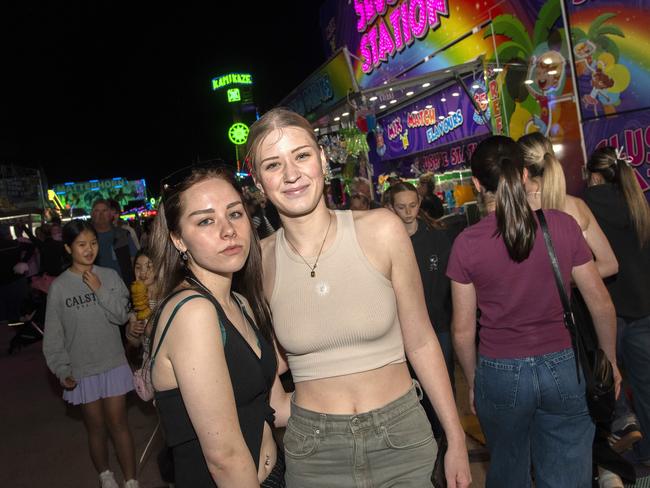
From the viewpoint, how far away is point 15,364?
1033 centimetres

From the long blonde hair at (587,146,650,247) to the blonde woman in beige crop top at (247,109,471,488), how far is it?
232 cm

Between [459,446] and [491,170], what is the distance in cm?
143

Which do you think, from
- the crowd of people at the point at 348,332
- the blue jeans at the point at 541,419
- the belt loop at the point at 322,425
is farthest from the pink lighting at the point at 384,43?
the belt loop at the point at 322,425

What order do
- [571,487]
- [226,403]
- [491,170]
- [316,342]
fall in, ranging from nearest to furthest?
[226,403]
[316,342]
[571,487]
[491,170]

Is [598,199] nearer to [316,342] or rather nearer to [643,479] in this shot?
[643,479]

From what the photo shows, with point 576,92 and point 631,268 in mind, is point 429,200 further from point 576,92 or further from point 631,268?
point 631,268

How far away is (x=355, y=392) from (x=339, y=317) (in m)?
0.28

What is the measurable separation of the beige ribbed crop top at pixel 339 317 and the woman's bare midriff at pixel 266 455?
24 cm

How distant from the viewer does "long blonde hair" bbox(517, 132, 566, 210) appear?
3.32 m

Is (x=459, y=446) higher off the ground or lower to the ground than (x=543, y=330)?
lower

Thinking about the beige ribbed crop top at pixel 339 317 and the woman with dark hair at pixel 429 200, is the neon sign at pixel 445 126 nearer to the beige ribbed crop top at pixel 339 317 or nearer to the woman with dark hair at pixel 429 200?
the woman with dark hair at pixel 429 200

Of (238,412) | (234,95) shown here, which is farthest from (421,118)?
(234,95)

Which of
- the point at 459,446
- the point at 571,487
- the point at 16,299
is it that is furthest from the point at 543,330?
the point at 16,299

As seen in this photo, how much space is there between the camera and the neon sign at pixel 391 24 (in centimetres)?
1260
